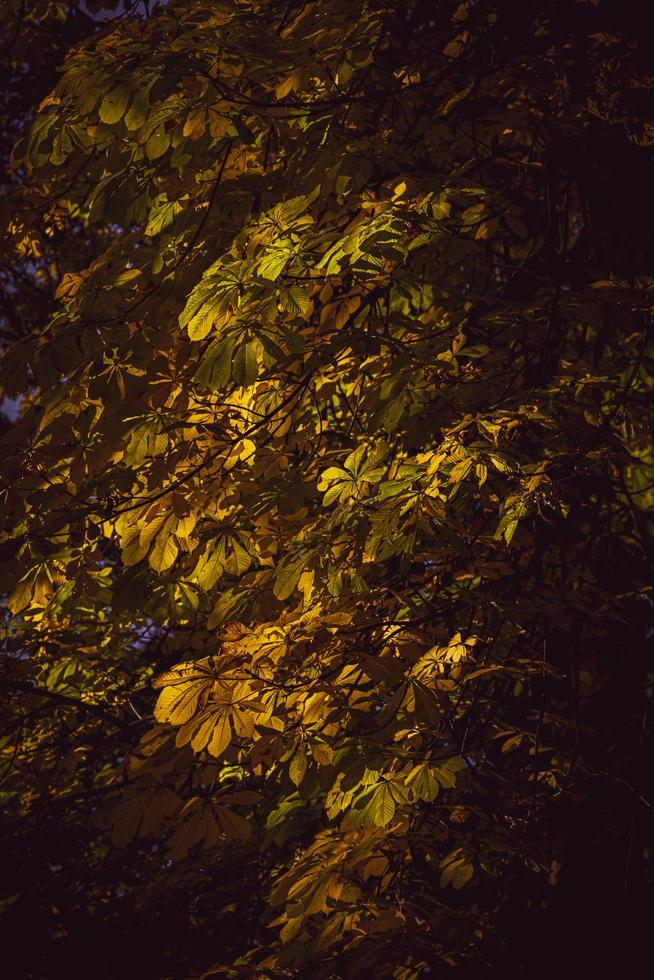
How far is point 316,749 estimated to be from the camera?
2133 mm

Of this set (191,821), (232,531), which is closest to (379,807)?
(191,821)

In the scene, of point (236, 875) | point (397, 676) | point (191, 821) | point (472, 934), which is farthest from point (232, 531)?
point (236, 875)

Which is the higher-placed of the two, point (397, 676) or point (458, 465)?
point (458, 465)

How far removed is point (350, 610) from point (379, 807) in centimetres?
62

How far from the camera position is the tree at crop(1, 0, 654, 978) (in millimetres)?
2203

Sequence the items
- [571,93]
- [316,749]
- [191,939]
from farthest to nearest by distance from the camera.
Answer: [191,939] → [571,93] → [316,749]

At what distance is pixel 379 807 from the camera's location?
7.22 ft

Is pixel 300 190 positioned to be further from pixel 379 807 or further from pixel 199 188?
pixel 379 807

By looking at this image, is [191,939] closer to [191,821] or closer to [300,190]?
[191,821]

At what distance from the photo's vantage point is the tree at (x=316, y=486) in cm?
220

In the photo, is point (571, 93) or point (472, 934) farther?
point (571, 93)

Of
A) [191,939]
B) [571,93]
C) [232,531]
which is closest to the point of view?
[232,531]

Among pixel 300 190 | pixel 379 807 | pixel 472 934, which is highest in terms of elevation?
pixel 300 190

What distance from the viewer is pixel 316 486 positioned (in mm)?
2799
